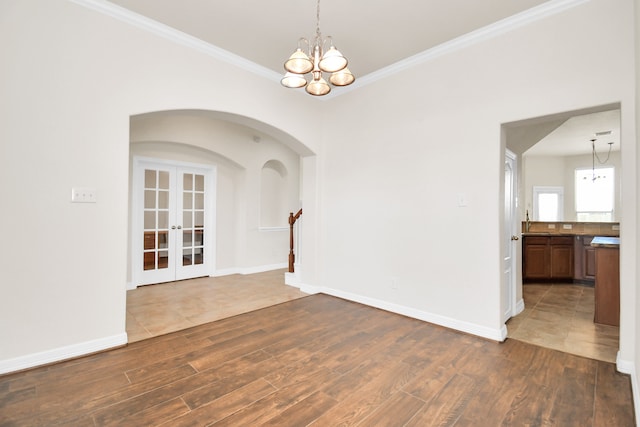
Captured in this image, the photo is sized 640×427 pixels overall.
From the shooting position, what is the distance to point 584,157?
24.8 feet

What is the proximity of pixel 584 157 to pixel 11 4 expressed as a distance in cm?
1043

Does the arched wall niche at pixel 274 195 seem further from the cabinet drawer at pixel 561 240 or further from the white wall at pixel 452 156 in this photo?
the cabinet drawer at pixel 561 240

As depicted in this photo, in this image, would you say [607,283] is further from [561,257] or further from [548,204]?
[548,204]

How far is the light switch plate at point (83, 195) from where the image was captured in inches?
99.2

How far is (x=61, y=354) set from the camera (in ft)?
8.03

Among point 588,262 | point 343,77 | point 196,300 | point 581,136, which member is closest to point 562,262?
point 588,262

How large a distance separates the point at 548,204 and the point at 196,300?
8746 millimetres

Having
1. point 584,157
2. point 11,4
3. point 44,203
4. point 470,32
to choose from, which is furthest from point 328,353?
point 584,157

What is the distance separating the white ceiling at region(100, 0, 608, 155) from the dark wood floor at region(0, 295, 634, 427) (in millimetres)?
3048

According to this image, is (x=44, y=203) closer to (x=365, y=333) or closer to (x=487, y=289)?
(x=365, y=333)

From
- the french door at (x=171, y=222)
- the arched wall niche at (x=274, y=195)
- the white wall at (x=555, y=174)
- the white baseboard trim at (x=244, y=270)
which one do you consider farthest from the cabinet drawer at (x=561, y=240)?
the french door at (x=171, y=222)

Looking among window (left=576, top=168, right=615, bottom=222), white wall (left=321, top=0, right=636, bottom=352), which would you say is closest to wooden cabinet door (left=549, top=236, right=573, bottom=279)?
window (left=576, top=168, right=615, bottom=222)

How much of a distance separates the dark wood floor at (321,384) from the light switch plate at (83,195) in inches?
51.9

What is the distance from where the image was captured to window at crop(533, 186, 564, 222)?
7.82 metres
